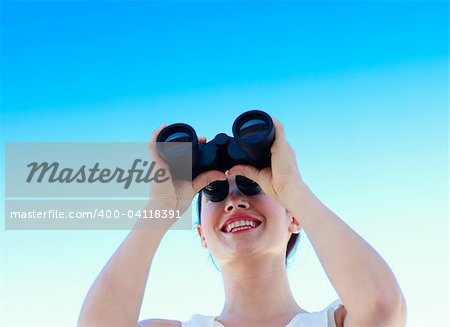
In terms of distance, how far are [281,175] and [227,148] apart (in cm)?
33

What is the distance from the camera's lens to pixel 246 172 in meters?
2.00

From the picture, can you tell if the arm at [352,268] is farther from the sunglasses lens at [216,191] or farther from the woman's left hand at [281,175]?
the sunglasses lens at [216,191]

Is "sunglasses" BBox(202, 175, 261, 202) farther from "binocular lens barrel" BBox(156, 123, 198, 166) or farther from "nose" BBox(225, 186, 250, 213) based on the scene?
"binocular lens barrel" BBox(156, 123, 198, 166)

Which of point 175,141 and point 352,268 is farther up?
point 175,141

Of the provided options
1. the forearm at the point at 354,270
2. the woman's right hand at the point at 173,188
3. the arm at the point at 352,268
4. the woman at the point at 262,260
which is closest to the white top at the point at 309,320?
the woman at the point at 262,260

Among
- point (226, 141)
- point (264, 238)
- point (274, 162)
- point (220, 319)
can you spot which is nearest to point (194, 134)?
point (226, 141)

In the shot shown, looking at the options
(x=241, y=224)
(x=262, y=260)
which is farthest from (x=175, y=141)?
(x=262, y=260)

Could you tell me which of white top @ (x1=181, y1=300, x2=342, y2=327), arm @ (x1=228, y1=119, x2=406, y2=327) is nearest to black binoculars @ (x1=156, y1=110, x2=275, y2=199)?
arm @ (x1=228, y1=119, x2=406, y2=327)

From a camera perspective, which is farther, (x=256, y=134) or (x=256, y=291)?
(x=256, y=291)

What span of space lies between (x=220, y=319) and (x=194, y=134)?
2.13ft

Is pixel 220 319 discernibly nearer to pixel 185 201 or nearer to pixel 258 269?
pixel 258 269

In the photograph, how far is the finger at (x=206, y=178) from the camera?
6.60ft

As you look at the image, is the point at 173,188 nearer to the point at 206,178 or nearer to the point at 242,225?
the point at 206,178

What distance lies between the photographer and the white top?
1.79m
